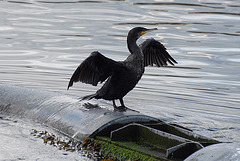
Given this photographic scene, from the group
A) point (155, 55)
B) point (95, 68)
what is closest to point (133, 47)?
point (95, 68)

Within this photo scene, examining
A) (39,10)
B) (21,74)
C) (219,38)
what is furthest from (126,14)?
(21,74)

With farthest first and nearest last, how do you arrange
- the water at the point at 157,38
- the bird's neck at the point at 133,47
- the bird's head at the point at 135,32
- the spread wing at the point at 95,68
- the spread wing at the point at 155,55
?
the water at the point at 157,38 < the spread wing at the point at 155,55 < the bird's head at the point at 135,32 < the bird's neck at the point at 133,47 < the spread wing at the point at 95,68

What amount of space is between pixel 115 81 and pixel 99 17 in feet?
43.6

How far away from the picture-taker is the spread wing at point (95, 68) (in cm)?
605

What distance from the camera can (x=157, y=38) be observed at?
15727 millimetres

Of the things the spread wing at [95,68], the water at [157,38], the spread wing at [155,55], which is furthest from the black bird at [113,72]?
the spread wing at [155,55]

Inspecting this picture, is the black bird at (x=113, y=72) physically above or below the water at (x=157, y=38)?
above

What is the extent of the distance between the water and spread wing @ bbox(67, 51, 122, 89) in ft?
1.31

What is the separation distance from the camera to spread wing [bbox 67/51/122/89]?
238 inches

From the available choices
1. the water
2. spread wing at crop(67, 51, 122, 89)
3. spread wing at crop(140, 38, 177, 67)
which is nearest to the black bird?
spread wing at crop(67, 51, 122, 89)

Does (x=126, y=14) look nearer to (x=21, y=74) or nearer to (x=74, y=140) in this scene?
(x=21, y=74)

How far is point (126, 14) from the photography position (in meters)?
20.1

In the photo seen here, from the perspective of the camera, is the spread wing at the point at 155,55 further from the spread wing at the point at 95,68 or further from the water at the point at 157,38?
the spread wing at the point at 95,68

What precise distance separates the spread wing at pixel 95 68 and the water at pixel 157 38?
0.40m
